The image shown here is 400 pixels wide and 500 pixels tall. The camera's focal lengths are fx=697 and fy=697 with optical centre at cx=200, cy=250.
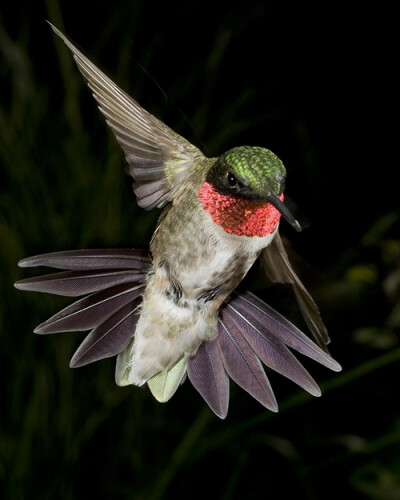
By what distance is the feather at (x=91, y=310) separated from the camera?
1.50 ft

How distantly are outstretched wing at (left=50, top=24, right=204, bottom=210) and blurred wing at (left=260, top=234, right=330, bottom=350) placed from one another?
0.27ft

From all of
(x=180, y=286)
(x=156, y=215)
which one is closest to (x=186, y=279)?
(x=180, y=286)

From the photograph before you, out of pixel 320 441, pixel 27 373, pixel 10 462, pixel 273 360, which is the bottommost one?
pixel 320 441

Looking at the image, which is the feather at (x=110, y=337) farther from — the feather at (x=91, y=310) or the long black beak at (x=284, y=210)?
the long black beak at (x=284, y=210)

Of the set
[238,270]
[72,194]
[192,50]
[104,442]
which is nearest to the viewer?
[238,270]

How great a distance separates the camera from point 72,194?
3.44 feet

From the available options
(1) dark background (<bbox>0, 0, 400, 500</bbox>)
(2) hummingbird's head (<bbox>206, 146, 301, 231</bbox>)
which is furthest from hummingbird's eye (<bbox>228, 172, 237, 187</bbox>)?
(1) dark background (<bbox>0, 0, 400, 500</bbox>)

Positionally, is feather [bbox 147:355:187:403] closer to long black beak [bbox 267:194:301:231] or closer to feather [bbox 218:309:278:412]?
feather [bbox 218:309:278:412]

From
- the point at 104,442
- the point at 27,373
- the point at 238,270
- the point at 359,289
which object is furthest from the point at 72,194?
the point at 238,270

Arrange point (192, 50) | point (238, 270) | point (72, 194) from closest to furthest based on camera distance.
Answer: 1. point (238, 270)
2. point (72, 194)
3. point (192, 50)

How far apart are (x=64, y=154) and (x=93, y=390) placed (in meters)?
0.37

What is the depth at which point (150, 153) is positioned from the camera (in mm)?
475

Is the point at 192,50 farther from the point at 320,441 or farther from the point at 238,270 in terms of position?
the point at 238,270

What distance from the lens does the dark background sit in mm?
1047
